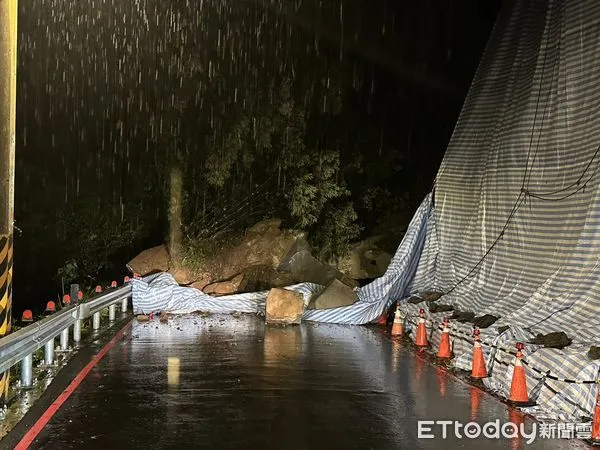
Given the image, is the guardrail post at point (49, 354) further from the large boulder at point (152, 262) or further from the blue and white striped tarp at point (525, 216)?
the large boulder at point (152, 262)

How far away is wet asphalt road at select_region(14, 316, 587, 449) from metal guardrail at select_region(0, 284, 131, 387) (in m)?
0.73

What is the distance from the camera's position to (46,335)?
29.0 ft

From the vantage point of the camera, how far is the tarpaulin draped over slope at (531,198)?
8719 millimetres

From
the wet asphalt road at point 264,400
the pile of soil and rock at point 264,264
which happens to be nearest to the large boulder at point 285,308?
the wet asphalt road at point 264,400

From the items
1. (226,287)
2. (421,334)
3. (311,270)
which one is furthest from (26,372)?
(226,287)

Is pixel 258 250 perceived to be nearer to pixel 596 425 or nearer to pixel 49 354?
pixel 49 354

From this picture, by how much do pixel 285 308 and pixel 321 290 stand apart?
204 cm

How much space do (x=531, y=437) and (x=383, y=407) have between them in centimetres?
173

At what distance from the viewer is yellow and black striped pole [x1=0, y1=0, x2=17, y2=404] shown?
721cm

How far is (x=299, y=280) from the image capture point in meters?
20.2

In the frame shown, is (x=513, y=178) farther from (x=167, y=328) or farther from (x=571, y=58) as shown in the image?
(x=167, y=328)

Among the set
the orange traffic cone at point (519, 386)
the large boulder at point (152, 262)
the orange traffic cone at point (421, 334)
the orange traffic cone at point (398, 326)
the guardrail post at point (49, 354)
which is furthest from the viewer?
the large boulder at point (152, 262)

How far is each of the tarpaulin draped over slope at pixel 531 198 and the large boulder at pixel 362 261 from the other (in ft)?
21.2

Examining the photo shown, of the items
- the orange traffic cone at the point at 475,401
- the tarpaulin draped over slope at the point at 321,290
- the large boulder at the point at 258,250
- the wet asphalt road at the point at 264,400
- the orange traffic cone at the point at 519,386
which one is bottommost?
the orange traffic cone at the point at 475,401
